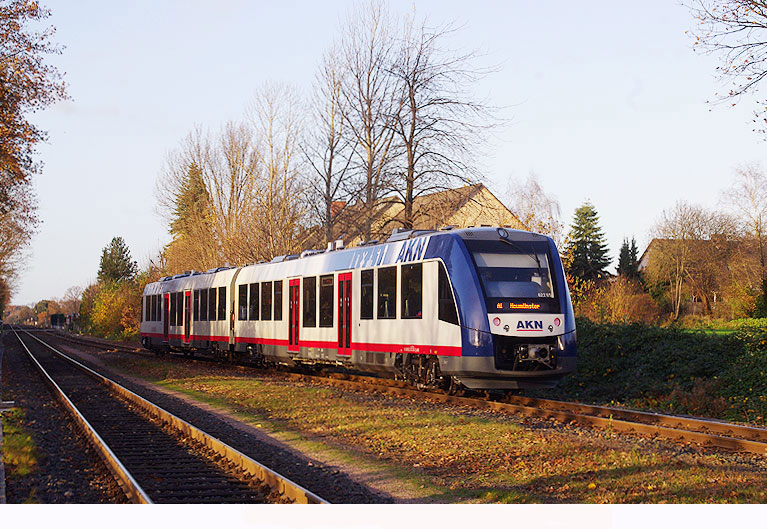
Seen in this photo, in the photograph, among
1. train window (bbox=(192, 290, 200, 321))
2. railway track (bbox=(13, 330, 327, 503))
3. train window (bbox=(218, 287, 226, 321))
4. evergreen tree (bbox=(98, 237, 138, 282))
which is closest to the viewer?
railway track (bbox=(13, 330, 327, 503))

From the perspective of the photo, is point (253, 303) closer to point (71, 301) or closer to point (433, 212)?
point (433, 212)

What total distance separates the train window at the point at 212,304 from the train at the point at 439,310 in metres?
6.52

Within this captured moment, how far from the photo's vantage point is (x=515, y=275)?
14266 millimetres

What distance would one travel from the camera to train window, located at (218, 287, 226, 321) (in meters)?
26.9

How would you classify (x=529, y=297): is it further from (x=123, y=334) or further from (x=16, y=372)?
(x=123, y=334)

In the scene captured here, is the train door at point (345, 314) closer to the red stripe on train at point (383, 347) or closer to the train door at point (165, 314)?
the red stripe on train at point (383, 347)

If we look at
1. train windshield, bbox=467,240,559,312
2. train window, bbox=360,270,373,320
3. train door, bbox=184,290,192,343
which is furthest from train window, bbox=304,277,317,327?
train door, bbox=184,290,192,343

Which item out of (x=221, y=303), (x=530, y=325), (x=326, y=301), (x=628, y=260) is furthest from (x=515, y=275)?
(x=628, y=260)

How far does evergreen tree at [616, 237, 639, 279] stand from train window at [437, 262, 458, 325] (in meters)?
52.4

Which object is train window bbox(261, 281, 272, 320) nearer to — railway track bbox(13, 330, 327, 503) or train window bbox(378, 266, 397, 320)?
train window bbox(378, 266, 397, 320)

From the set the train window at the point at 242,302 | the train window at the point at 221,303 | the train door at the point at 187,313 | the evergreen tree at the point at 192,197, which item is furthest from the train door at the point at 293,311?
the evergreen tree at the point at 192,197

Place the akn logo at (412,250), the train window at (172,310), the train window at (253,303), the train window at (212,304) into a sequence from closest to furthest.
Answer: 1. the akn logo at (412,250)
2. the train window at (253,303)
3. the train window at (212,304)
4. the train window at (172,310)

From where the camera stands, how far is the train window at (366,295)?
17.1 metres

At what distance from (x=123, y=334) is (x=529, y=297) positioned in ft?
187
